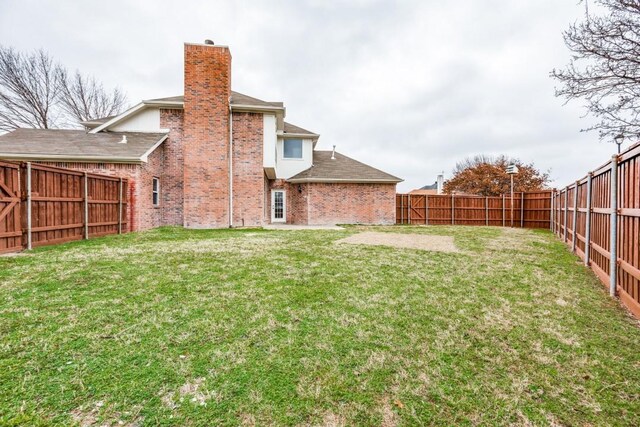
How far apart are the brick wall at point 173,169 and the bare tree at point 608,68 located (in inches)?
550

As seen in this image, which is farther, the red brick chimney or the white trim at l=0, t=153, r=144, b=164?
the red brick chimney

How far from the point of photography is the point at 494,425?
1.67 m

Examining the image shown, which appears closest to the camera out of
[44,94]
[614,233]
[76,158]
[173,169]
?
[614,233]

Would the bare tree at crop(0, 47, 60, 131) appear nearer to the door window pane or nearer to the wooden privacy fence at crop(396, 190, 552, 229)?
the door window pane

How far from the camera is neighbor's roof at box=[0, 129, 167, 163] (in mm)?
10250

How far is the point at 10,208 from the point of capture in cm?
586

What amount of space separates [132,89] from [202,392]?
113ft

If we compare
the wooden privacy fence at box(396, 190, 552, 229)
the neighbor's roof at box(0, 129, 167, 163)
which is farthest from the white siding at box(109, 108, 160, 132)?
the wooden privacy fence at box(396, 190, 552, 229)

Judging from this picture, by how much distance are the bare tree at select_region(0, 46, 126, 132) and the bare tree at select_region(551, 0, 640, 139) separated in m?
32.7

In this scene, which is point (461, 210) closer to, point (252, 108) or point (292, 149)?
point (292, 149)

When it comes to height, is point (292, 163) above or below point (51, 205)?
above

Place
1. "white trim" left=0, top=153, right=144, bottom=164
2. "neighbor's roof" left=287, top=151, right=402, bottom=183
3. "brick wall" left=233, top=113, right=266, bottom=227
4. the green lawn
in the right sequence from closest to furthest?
the green lawn
"white trim" left=0, top=153, right=144, bottom=164
"brick wall" left=233, top=113, right=266, bottom=227
"neighbor's roof" left=287, top=151, right=402, bottom=183

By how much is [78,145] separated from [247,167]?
6.49m

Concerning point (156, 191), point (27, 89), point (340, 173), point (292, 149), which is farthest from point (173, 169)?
point (27, 89)
